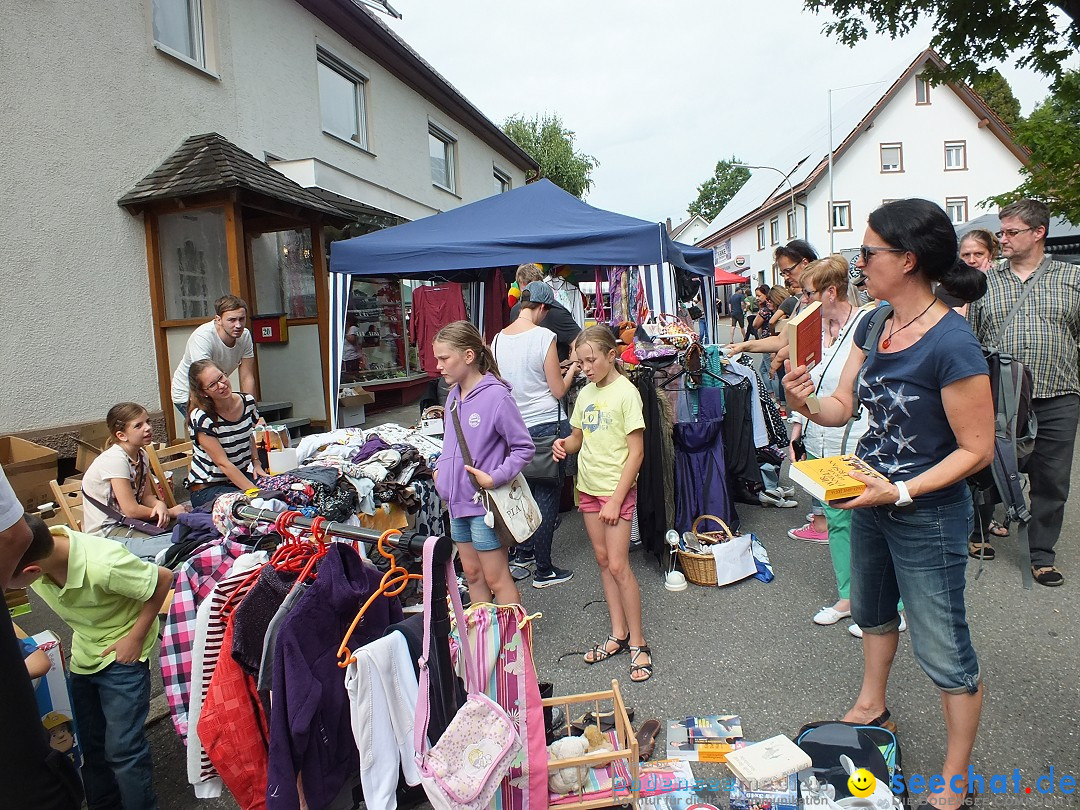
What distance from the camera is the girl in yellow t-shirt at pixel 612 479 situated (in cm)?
320

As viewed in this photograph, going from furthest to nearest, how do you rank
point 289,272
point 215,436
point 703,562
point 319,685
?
point 289,272
point 703,562
point 215,436
point 319,685

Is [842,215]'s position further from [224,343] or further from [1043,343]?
[224,343]

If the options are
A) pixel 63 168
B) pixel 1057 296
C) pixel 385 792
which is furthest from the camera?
pixel 63 168

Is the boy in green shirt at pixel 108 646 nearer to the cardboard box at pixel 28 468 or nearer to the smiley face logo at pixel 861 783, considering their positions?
the smiley face logo at pixel 861 783

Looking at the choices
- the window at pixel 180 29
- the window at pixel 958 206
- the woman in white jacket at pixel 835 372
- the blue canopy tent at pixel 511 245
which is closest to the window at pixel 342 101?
the window at pixel 180 29

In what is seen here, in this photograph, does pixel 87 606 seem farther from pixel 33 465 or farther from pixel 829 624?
pixel 33 465

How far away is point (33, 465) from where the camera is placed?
5.73 meters

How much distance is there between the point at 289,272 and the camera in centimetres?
940

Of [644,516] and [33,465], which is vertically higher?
[33,465]

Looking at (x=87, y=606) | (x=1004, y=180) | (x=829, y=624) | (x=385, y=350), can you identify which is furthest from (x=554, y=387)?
(x=1004, y=180)

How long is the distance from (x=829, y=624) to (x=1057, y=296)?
2.31 metres

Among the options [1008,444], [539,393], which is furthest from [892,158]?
[1008,444]

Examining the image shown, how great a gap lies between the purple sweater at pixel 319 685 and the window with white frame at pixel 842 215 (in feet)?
112

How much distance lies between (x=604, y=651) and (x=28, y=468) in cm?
538
